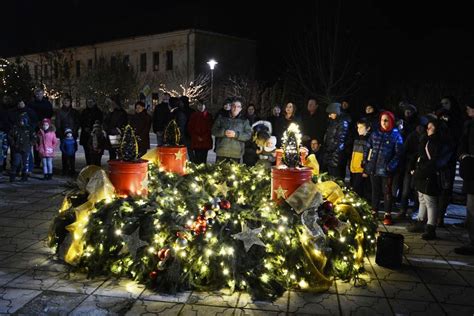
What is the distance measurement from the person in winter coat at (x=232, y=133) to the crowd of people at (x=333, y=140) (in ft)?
0.06

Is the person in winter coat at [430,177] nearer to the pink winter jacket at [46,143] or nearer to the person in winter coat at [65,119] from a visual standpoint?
the pink winter jacket at [46,143]

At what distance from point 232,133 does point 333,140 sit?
1956 millimetres

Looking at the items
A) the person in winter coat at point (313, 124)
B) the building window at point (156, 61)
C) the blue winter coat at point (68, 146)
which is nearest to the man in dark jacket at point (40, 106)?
the blue winter coat at point (68, 146)

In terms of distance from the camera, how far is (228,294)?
483 cm

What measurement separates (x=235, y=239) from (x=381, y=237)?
1.93 meters

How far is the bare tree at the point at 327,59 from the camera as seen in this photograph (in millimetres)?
28141

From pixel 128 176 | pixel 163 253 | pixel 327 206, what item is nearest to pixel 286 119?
pixel 327 206

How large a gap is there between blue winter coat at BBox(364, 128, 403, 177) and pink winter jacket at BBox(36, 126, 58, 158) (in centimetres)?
753

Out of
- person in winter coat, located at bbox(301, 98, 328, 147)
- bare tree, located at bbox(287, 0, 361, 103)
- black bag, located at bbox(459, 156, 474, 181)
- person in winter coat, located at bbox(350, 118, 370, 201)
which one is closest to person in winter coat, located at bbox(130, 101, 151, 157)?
person in winter coat, located at bbox(301, 98, 328, 147)

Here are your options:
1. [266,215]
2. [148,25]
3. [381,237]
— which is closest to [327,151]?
[381,237]

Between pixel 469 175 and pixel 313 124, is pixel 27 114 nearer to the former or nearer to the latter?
pixel 313 124

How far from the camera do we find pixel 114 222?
5.39 m

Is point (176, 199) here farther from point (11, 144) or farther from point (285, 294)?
point (11, 144)

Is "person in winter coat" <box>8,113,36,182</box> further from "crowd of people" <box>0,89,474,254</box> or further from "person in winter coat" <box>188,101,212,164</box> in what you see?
"person in winter coat" <box>188,101,212,164</box>
